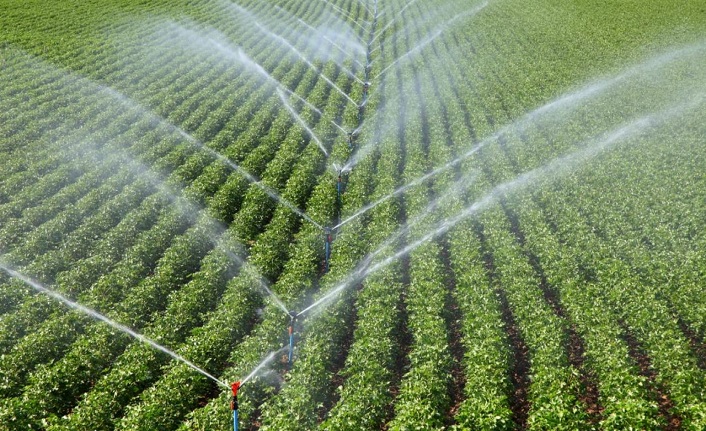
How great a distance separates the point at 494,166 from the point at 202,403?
49.7 feet

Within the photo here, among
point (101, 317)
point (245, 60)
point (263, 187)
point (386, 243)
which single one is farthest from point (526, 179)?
point (245, 60)

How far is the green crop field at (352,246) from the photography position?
36.6 feet

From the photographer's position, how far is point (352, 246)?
16.8m

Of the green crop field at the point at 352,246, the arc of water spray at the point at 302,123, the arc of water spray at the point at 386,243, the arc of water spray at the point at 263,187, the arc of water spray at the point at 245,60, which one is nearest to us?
the green crop field at the point at 352,246

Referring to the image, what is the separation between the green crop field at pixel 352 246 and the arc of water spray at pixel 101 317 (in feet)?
0.23

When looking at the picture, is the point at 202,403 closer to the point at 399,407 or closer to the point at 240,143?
the point at 399,407

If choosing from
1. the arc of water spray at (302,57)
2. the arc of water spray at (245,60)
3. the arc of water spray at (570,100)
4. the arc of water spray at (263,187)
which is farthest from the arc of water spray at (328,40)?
the arc of water spray at (263,187)

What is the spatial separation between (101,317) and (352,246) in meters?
7.19

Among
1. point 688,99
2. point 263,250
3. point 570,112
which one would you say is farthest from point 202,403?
point 688,99

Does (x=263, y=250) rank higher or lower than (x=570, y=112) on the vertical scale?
higher

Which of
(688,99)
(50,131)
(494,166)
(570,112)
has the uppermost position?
(50,131)

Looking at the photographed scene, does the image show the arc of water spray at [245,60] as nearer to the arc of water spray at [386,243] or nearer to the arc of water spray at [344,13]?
the arc of water spray at [386,243]

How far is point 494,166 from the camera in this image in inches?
879

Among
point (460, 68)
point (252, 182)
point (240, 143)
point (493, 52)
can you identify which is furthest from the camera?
point (493, 52)
